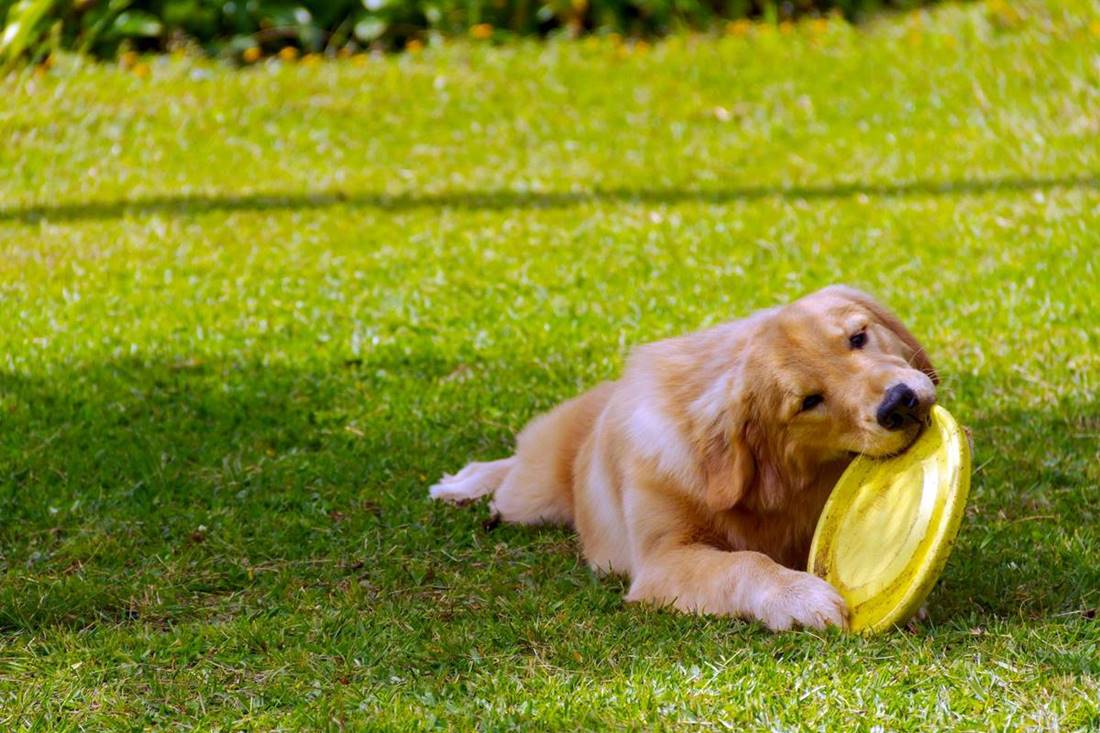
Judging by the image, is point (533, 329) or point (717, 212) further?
point (717, 212)

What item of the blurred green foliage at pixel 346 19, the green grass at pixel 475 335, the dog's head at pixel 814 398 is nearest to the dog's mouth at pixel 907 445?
the dog's head at pixel 814 398

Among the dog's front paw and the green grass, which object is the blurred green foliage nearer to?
the green grass

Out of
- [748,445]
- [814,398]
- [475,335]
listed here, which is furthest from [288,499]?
[814,398]

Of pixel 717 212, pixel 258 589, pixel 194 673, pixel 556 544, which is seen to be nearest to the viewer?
pixel 194 673

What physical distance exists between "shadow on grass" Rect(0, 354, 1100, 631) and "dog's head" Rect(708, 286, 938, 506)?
21.0 inches

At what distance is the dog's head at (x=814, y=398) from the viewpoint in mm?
3945

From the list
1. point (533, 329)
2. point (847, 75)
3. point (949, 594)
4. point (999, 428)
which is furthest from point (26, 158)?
point (949, 594)

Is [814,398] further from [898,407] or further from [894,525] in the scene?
[894,525]

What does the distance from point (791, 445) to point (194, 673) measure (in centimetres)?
168

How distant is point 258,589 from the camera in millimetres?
4672

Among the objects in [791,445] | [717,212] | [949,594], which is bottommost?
[717,212]

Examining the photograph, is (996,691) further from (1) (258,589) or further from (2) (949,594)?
(1) (258,589)

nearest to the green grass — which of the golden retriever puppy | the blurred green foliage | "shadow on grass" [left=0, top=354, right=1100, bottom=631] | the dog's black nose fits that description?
"shadow on grass" [left=0, top=354, right=1100, bottom=631]

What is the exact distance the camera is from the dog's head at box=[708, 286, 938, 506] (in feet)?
12.9
